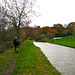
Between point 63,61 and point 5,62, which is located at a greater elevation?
point 5,62

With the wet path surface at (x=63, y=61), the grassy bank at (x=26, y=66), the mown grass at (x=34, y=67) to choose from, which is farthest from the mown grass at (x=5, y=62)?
the wet path surface at (x=63, y=61)

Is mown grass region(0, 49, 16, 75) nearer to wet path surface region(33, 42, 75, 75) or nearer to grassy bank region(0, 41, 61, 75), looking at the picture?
grassy bank region(0, 41, 61, 75)

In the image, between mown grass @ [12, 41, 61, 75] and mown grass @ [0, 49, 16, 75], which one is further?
mown grass @ [0, 49, 16, 75]

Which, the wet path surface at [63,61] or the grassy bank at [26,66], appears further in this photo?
the wet path surface at [63,61]

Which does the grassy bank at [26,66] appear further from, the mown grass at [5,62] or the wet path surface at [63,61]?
the wet path surface at [63,61]

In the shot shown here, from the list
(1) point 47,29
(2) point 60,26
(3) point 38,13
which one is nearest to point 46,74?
(3) point 38,13

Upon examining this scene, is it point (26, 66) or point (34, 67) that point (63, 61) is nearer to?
point (34, 67)

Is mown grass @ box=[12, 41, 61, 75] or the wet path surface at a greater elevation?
mown grass @ box=[12, 41, 61, 75]

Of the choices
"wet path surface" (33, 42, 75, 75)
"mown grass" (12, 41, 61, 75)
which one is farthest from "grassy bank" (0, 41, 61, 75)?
"wet path surface" (33, 42, 75, 75)

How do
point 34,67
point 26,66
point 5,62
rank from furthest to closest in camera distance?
1. point 5,62
2. point 26,66
3. point 34,67

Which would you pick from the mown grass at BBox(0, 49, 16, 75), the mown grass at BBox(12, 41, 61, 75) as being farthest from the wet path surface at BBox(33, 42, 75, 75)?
the mown grass at BBox(0, 49, 16, 75)

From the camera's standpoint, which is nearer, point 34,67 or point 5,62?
point 34,67

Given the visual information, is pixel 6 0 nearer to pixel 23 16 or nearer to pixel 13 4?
pixel 13 4

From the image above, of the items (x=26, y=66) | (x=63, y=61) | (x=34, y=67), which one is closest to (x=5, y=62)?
(x=26, y=66)
